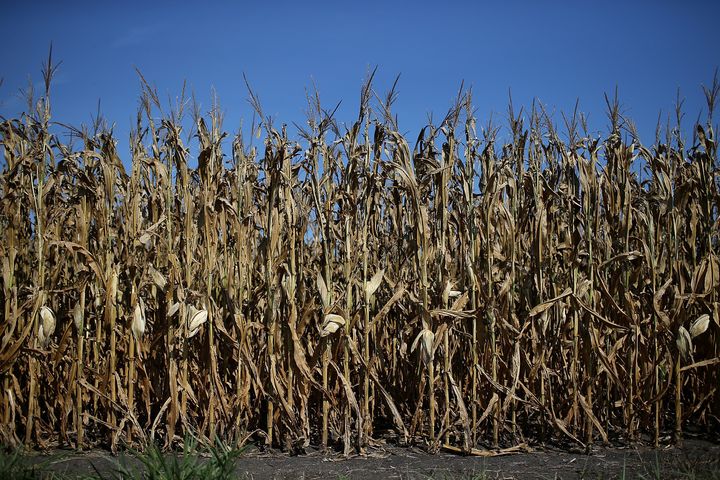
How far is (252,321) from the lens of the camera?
4.51 metres

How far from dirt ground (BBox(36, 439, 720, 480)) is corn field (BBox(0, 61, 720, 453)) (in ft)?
0.47

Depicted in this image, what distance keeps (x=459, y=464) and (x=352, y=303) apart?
132 centimetres

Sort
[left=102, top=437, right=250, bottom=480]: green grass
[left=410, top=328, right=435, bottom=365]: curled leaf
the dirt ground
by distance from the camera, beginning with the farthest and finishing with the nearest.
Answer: [left=410, top=328, right=435, bottom=365]: curled leaf
the dirt ground
[left=102, top=437, right=250, bottom=480]: green grass

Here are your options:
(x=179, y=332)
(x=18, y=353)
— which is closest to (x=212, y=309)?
(x=179, y=332)

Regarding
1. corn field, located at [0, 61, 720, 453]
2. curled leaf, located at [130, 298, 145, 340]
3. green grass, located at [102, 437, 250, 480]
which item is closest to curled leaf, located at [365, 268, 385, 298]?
corn field, located at [0, 61, 720, 453]

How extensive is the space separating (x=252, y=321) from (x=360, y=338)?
0.81 m

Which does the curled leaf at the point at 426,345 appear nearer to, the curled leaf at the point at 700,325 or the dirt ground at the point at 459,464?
the dirt ground at the point at 459,464

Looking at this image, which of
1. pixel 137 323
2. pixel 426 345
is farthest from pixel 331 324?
pixel 137 323

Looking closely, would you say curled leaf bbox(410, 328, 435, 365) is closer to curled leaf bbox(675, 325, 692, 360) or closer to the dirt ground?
the dirt ground

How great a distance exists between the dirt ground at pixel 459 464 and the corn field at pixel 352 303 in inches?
5.7

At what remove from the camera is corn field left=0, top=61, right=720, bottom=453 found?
425cm

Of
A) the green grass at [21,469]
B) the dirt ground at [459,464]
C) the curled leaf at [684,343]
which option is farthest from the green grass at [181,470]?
the curled leaf at [684,343]

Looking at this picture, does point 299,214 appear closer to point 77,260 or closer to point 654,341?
point 77,260

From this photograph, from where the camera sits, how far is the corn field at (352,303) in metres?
4.25
